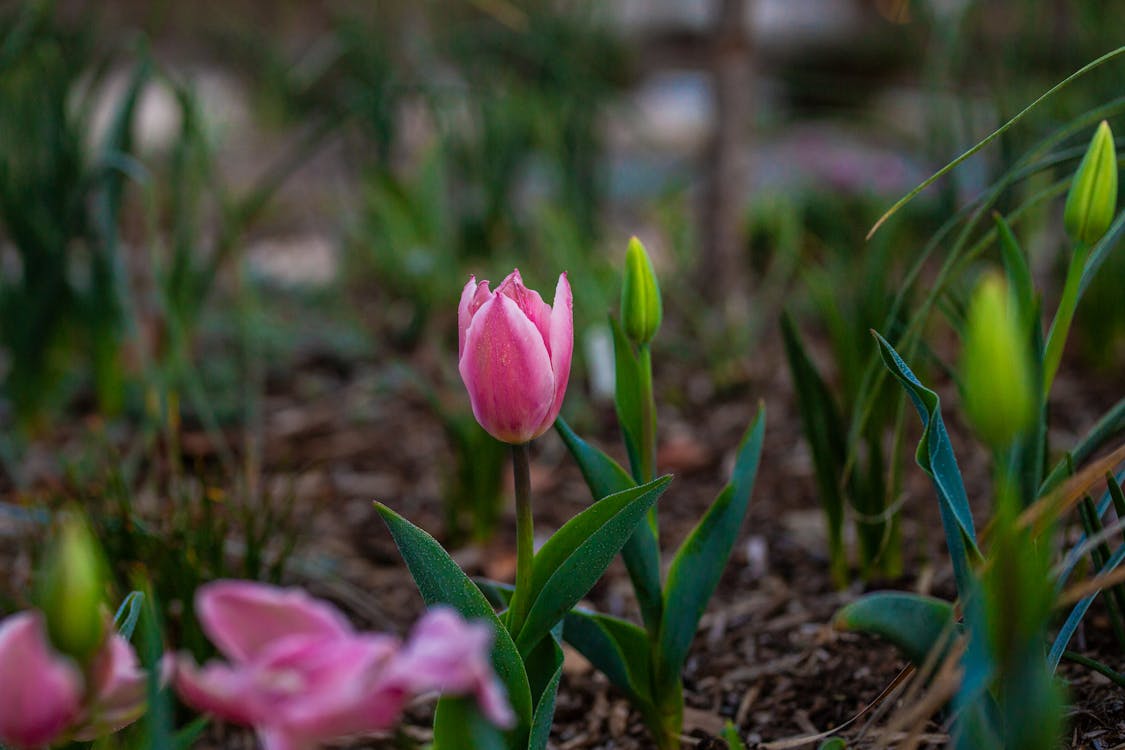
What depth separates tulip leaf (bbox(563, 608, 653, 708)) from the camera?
0.75m

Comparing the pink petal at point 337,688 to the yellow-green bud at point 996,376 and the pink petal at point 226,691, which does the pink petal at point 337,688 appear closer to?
the pink petal at point 226,691

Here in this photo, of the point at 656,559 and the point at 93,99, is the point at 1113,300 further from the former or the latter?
the point at 93,99

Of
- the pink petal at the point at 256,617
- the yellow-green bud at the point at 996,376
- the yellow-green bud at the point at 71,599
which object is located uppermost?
the yellow-green bud at the point at 996,376

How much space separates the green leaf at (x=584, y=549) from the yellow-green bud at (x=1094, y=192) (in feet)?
1.03

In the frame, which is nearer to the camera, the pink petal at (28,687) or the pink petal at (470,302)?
the pink petal at (28,687)

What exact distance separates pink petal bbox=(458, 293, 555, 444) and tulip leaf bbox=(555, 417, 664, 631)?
5.3 inches

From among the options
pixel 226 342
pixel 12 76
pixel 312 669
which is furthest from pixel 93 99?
pixel 312 669

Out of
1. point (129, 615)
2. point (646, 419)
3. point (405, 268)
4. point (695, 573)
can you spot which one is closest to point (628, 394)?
point (646, 419)

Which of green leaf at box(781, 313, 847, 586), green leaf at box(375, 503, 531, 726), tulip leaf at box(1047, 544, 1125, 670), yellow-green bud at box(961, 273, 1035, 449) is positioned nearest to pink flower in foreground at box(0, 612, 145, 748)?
green leaf at box(375, 503, 531, 726)

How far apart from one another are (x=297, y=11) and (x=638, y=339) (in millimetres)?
5876

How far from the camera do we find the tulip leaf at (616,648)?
0.75m

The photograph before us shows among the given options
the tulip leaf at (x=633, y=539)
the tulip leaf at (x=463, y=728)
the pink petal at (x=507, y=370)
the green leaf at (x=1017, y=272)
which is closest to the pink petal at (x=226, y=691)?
the tulip leaf at (x=463, y=728)

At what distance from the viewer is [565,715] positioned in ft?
3.20

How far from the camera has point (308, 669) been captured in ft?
1.20
